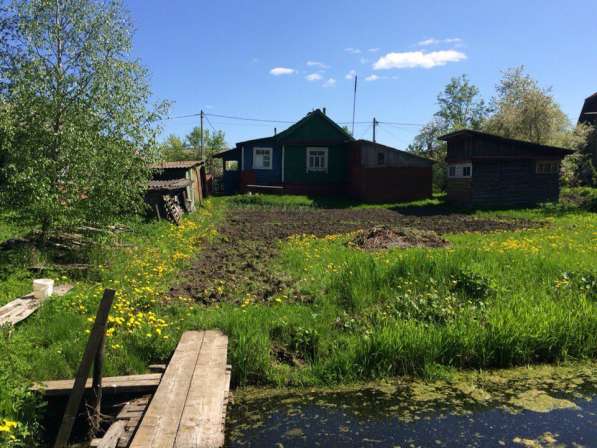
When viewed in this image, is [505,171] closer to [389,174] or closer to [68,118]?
[389,174]

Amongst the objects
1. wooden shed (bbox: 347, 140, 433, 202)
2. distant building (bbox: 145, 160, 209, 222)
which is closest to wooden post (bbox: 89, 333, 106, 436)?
distant building (bbox: 145, 160, 209, 222)

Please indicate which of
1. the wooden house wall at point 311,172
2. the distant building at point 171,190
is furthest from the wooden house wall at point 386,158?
the distant building at point 171,190

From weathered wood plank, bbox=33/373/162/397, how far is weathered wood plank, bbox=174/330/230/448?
1.79 feet

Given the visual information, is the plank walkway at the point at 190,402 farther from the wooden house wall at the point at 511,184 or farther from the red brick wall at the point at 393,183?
the red brick wall at the point at 393,183

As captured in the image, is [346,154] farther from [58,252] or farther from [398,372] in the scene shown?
[398,372]

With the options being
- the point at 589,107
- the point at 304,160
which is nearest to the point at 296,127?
the point at 304,160

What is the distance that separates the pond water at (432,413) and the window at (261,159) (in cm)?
2820

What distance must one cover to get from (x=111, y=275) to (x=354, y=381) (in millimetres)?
5769

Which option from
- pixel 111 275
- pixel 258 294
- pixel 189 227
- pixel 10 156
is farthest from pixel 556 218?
pixel 10 156

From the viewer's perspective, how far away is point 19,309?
7227 mm

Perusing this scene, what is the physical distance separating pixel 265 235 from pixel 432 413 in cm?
1132

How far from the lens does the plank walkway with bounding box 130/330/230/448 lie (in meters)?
4.19

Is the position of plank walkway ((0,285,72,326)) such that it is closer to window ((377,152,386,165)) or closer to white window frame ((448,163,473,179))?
white window frame ((448,163,473,179))

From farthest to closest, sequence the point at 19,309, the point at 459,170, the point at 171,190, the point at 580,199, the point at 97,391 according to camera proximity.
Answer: the point at 580,199, the point at 459,170, the point at 171,190, the point at 19,309, the point at 97,391
